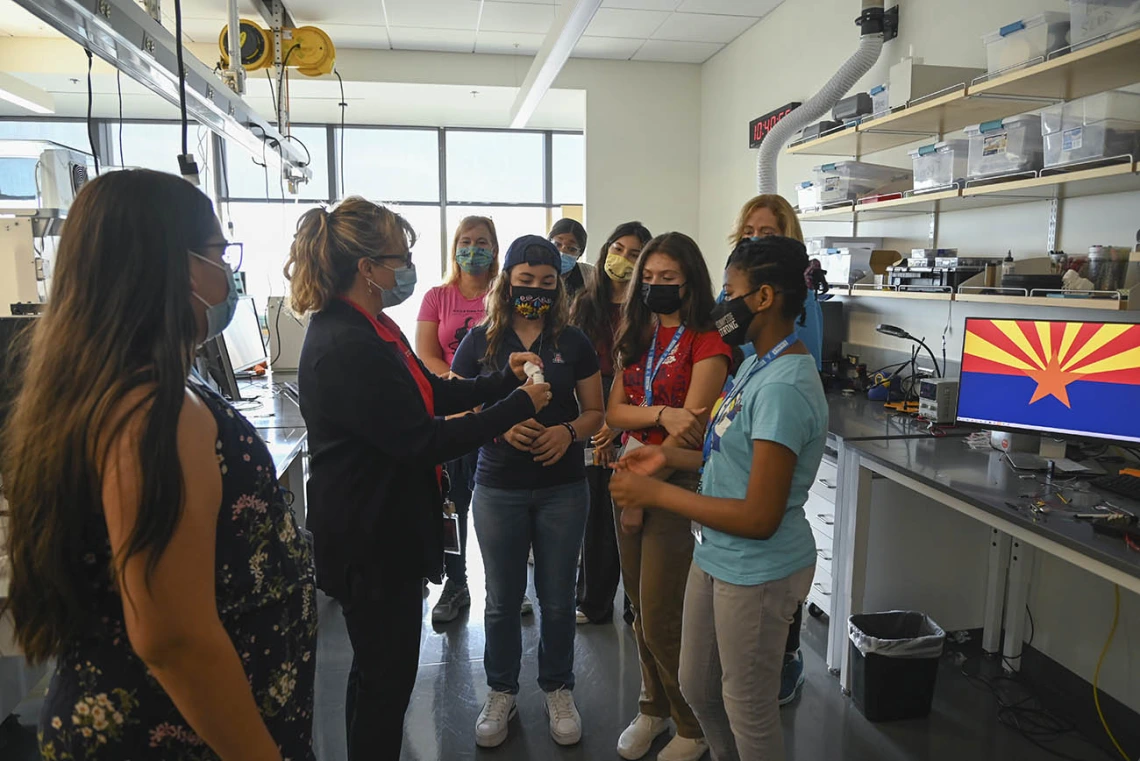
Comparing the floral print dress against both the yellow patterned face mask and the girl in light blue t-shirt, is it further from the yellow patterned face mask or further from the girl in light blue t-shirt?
the yellow patterned face mask

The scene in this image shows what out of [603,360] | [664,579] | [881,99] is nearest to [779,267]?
[664,579]

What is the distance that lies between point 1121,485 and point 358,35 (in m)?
5.25

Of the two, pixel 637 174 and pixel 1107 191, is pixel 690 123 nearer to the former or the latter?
pixel 637 174

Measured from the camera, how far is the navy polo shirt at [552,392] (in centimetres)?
199

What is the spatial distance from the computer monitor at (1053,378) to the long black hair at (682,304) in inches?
44.6

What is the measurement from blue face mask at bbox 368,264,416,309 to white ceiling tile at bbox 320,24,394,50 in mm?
4119

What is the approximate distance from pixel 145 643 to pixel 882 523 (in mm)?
2349

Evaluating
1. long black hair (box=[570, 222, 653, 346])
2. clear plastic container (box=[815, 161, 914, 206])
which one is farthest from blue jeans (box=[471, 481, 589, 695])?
clear plastic container (box=[815, 161, 914, 206])

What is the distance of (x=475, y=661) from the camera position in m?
2.67

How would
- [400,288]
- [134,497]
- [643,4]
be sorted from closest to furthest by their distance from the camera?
[134,497], [400,288], [643,4]

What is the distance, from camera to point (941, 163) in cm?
266

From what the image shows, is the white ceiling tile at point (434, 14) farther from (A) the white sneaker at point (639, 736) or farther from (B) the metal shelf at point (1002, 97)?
(A) the white sneaker at point (639, 736)

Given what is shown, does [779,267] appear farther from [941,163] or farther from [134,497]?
[941,163]

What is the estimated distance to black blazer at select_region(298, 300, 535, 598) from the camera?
1408 millimetres
